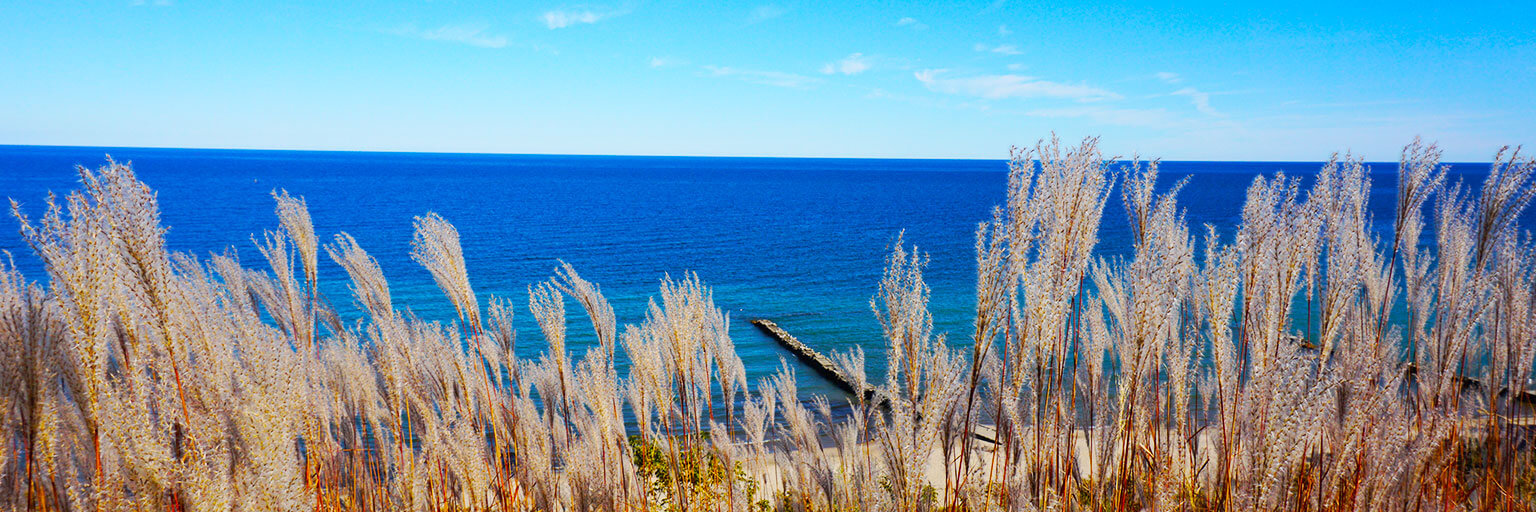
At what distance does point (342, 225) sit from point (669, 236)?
21.4 metres

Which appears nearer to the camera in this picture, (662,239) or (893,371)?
(893,371)

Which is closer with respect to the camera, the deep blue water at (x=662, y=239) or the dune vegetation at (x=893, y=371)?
the dune vegetation at (x=893, y=371)

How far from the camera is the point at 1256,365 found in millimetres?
2471

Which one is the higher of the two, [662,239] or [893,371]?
[893,371]

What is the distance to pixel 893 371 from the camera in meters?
2.33

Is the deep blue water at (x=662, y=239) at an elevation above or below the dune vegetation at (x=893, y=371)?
below

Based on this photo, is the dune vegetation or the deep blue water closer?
the dune vegetation

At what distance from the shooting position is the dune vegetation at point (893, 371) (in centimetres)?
195

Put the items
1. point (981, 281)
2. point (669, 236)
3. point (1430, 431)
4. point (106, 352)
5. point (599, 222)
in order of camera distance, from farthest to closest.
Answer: point (599, 222) < point (669, 236) < point (1430, 431) < point (981, 281) < point (106, 352)

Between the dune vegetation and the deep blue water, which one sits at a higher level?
the dune vegetation

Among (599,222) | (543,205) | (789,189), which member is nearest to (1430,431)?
(599,222)

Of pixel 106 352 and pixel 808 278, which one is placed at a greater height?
pixel 106 352

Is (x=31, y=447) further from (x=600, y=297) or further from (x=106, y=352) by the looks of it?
(x=600, y=297)

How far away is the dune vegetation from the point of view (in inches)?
76.6
